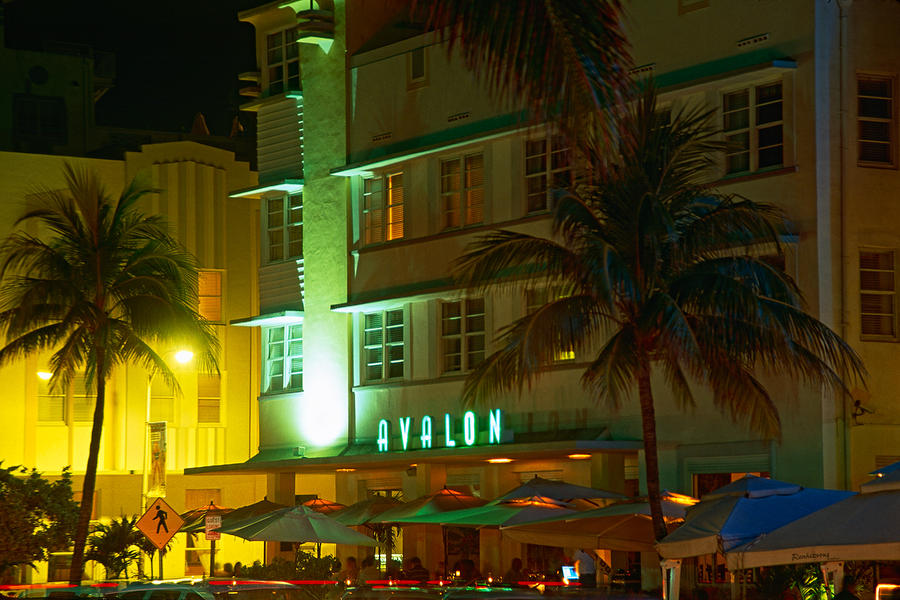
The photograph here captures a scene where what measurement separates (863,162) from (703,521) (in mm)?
8864

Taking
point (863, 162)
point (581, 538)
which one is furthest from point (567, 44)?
point (863, 162)

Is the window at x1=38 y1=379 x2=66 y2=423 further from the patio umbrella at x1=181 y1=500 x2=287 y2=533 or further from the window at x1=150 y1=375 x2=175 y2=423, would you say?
the patio umbrella at x1=181 y1=500 x2=287 y2=533

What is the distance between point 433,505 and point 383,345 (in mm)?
5324

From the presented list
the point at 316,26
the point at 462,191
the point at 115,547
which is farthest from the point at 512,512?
the point at 115,547

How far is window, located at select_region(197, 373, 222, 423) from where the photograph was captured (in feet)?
154

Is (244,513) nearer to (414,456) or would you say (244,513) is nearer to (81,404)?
(414,456)

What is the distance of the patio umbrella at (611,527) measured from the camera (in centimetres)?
2341

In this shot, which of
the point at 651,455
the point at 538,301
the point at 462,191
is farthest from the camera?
Result: the point at 462,191

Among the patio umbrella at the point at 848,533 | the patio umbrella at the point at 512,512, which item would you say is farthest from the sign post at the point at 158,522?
the patio umbrella at the point at 848,533

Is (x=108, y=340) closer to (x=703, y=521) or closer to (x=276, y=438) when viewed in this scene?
(x=276, y=438)

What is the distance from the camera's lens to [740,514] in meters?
19.6

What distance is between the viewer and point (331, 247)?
115ft

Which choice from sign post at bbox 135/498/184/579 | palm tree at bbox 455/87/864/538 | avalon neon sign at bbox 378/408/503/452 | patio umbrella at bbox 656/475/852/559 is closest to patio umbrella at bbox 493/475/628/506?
avalon neon sign at bbox 378/408/503/452

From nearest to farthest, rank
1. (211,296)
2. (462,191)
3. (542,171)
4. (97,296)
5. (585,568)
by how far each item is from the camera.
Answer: (585,568), (542,171), (97,296), (462,191), (211,296)
